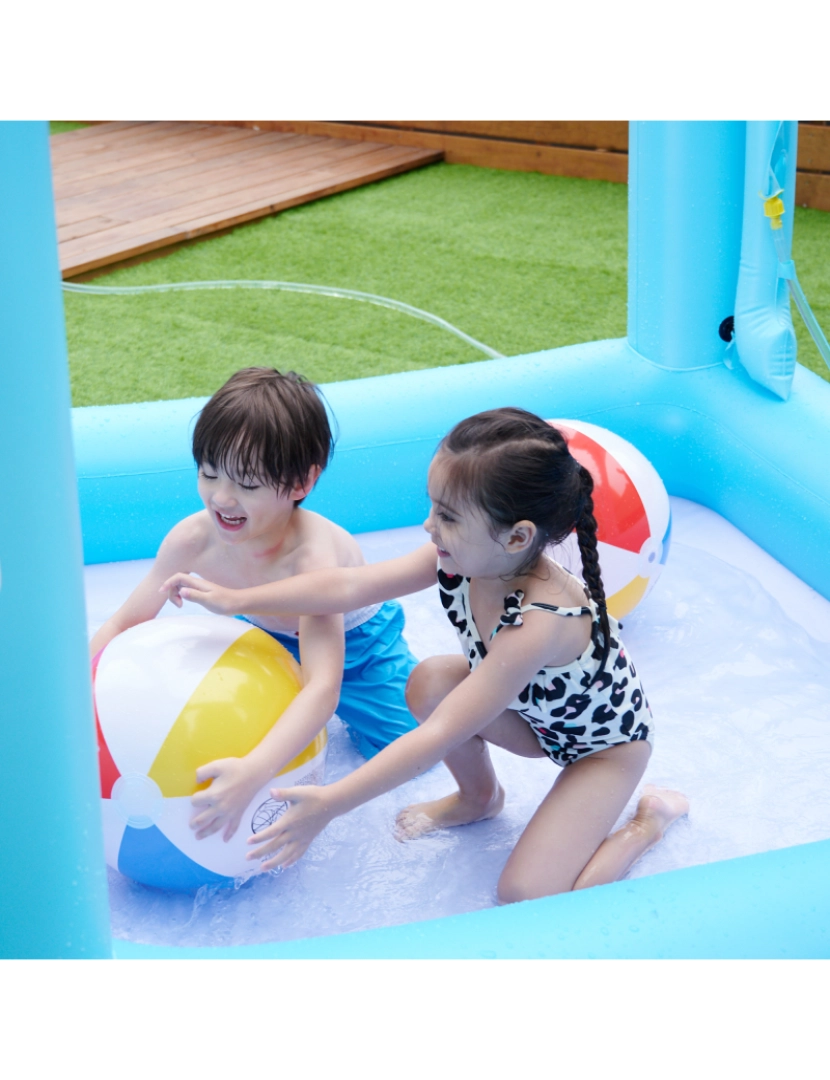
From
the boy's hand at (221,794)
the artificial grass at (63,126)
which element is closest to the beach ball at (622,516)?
the boy's hand at (221,794)

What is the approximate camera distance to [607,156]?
5531mm

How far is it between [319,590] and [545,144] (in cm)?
452

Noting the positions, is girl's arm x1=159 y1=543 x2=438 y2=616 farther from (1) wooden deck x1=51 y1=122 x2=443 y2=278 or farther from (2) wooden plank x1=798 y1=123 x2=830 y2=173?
(2) wooden plank x1=798 y1=123 x2=830 y2=173

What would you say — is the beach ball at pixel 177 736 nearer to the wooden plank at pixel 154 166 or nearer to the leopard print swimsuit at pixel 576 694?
the leopard print swimsuit at pixel 576 694

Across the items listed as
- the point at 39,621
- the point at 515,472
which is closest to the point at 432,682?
the point at 515,472

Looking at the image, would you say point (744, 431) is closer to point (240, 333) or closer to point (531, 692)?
point (531, 692)

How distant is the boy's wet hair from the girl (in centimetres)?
17

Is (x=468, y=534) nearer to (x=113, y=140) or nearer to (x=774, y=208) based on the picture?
(x=774, y=208)

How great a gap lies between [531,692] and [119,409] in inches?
58.7

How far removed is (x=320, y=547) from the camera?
1868mm

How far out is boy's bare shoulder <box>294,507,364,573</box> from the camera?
6.07 ft

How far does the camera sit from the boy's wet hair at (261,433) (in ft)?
5.73
